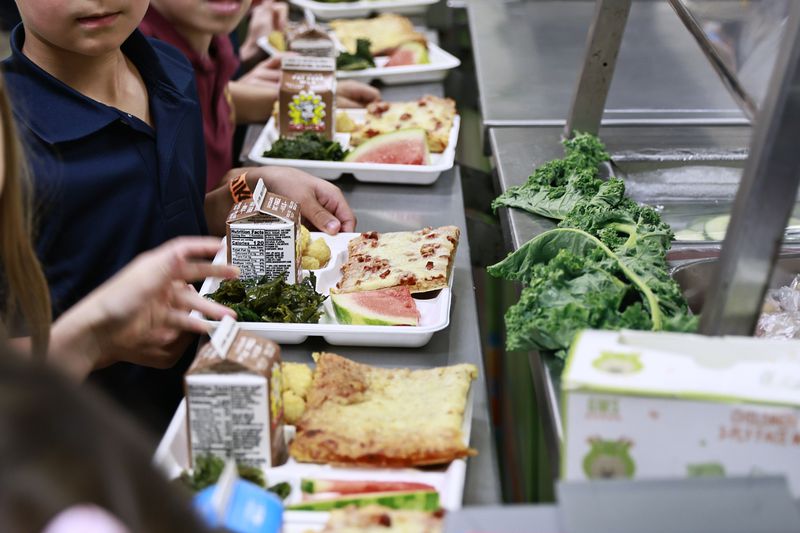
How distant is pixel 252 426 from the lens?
1.54 m

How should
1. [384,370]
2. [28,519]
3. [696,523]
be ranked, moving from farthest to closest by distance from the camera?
[384,370], [696,523], [28,519]

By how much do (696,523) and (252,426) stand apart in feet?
2.31

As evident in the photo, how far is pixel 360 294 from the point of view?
2178mm

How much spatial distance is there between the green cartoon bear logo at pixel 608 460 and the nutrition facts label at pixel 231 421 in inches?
20.2

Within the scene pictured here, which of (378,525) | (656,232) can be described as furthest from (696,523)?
(656,232)

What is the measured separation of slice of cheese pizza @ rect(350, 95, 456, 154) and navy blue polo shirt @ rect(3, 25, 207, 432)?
706 mm

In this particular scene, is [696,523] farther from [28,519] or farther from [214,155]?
[214,155]

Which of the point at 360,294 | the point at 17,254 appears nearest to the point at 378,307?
the point at 360,294

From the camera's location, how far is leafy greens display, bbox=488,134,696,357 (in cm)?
174

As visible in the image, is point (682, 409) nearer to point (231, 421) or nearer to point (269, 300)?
point (231, 421)

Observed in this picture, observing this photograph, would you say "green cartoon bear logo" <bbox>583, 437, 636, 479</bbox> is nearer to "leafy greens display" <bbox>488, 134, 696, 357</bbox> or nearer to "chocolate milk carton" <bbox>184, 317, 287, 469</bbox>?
"leafy greens display" <bbox>488, 134, 696, 357</bbox>

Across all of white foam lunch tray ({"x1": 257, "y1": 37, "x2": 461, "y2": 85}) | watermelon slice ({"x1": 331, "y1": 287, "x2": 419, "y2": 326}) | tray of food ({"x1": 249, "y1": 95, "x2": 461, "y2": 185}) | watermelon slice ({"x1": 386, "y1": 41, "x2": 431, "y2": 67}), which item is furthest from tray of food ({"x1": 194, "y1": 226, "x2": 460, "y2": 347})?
watermelon slice ({"x1": 386, "y1": 41, "x2": 431, "y2": 67})

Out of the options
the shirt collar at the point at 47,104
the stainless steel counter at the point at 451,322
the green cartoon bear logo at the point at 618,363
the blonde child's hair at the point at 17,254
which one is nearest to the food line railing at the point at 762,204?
the green cartoon bear logo at the point at 618,363

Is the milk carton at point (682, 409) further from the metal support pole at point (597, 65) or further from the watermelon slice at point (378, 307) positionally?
the metal support pole at point (597, 65)
